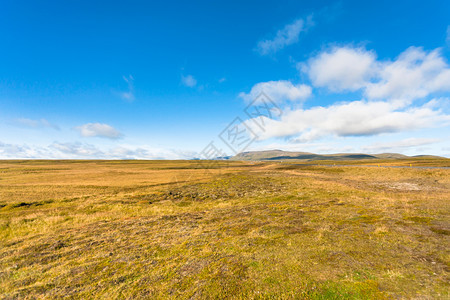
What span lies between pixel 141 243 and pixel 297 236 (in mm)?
9211

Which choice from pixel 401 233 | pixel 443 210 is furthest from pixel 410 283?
pixel 443 210

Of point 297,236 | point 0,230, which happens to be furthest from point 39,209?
point 297,236

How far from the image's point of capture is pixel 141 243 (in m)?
10.6

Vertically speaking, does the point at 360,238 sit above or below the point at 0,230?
above

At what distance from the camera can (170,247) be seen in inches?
390

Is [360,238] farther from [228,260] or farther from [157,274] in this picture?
[157,274]

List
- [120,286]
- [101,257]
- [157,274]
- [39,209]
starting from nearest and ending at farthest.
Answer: [120,286] → [157,274] → [101,257] → [39,209]

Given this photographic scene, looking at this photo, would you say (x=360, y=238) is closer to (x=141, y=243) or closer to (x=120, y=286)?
(x=120, y=286)

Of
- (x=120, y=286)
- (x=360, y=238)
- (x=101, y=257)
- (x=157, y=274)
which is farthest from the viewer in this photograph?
(x=360, y=238)

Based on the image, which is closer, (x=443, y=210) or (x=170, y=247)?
(x=170, y=247)

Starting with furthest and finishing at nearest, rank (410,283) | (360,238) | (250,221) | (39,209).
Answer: (39,209) < (250,221) < (360,238) < (410,283)

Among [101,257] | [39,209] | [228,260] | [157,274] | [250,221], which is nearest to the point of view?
[157,274]

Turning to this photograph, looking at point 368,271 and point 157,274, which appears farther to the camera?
point 157,274

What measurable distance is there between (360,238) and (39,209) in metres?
30.9
